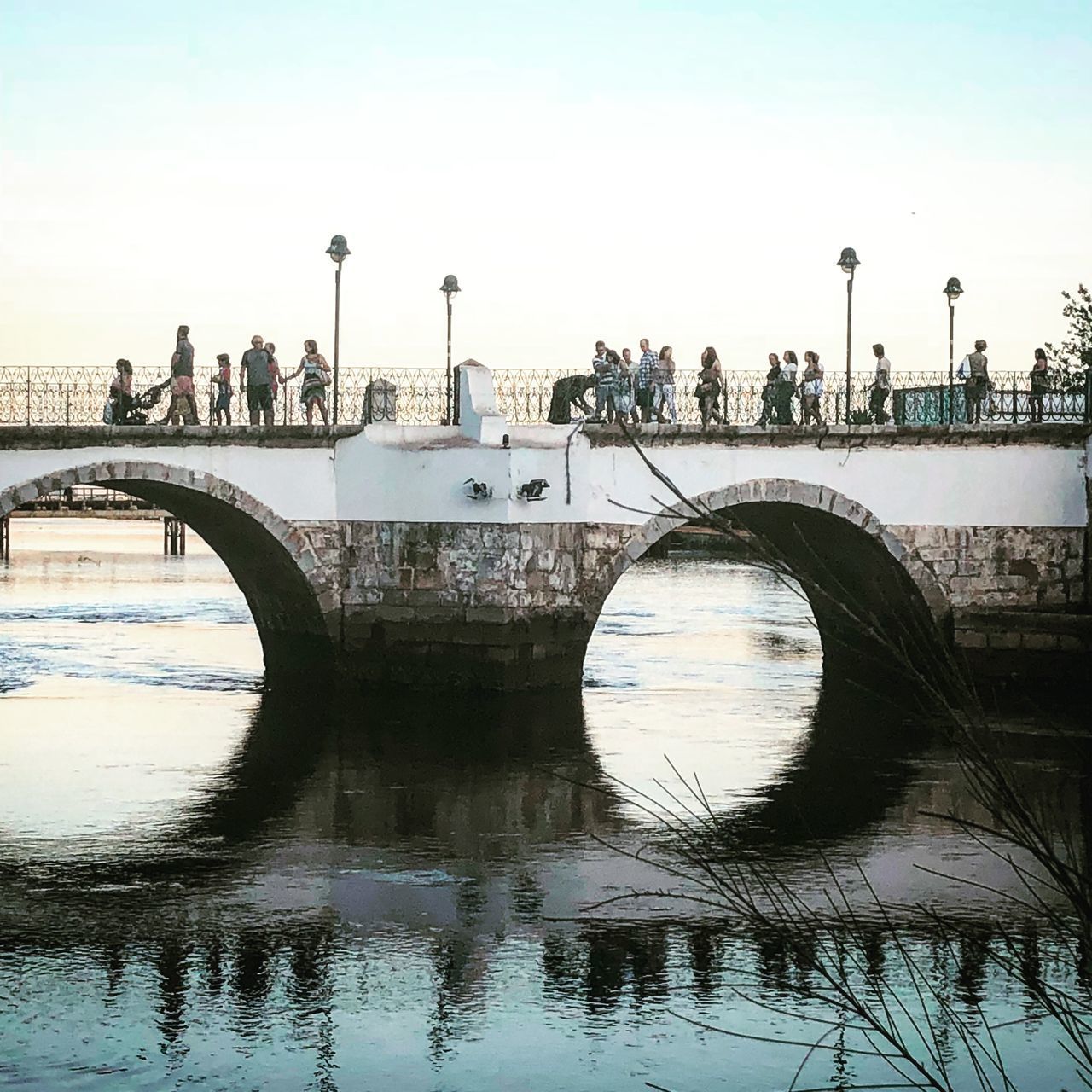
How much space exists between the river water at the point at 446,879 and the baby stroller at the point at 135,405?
3.87 metres

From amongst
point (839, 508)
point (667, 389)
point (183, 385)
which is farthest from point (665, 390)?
point (183, 385)

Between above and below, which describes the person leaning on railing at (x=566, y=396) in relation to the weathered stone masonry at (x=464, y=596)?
above

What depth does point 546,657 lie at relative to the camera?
24.3 meters

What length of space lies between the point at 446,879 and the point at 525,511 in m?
10.2

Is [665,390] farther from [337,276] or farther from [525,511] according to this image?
[337,276]

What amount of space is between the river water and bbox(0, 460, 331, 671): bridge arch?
90 centimetres

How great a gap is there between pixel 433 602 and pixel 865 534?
21.0ft

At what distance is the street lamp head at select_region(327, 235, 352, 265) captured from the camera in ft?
83.4

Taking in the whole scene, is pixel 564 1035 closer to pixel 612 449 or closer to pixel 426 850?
pixel 426 850

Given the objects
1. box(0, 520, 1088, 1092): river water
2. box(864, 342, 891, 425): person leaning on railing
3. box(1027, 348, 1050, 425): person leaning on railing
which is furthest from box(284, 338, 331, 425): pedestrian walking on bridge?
box(1027, 348, 1050, 425): person leaning on railing

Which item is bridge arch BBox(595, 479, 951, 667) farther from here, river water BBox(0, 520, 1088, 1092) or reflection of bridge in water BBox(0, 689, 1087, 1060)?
reflection of bridge in water BBox(0, 689, 1087, 1060)

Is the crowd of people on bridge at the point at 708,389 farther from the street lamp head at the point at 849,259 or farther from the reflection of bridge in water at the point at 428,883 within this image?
the reflection of bridge in water at the point at 428,883

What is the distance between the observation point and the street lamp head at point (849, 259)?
26.8 metres

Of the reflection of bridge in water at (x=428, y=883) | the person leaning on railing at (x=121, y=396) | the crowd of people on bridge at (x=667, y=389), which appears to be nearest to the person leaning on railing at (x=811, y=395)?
the crowd of people on bridge at (x=667, y=389)
